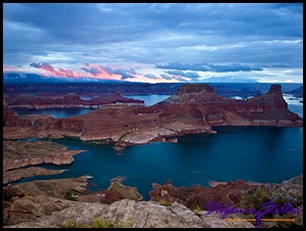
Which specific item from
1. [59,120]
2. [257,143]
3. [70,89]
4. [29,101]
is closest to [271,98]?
[257,143]

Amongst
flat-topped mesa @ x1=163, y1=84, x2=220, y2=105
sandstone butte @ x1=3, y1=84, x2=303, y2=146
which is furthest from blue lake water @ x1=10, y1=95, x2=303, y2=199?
flat-topped mesa @ x1=163, y1=84, x2=220, y2=105

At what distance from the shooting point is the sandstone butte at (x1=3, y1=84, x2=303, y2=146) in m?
62.4

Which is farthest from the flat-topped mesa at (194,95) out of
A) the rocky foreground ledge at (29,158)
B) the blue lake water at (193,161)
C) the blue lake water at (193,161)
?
the rocky foreground ledge at (29,158)

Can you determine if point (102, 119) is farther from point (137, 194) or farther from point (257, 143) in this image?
point (137, 194)

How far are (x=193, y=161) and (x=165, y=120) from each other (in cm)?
2982

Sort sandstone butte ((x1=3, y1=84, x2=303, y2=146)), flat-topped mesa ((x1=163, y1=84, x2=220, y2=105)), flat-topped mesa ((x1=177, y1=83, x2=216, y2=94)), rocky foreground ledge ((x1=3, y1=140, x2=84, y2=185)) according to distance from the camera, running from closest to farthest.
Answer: rocky foreground ledge ((x1=3, y1=140, x2=84, y2=185)), sandstone butte ((x1=3, y1=84, x2=303, y2=146)), flat-topped mesa ((x1=163, y1=84, x2=220, y2=105)), flat-topped mesa ((x1=177, y1=83, x2=216, y2=94))

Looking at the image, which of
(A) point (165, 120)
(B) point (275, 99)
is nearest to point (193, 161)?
(A) point (165, 120)

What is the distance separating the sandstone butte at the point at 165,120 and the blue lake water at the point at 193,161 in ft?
16.0

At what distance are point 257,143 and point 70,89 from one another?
138 meters

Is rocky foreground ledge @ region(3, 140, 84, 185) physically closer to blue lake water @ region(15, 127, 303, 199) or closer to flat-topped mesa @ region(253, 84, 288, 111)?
blue lake water @ region(15, 127, 303, 199)

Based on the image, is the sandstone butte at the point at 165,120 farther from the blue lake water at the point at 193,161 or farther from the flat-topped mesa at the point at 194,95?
the blue lake water at the point at 193,161

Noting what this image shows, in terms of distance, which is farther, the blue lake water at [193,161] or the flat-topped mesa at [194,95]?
the flat-topped mesa at [194,95]

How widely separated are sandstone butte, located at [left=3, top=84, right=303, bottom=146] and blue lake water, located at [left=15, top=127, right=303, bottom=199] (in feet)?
16.0

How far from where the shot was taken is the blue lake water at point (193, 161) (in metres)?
36.0
